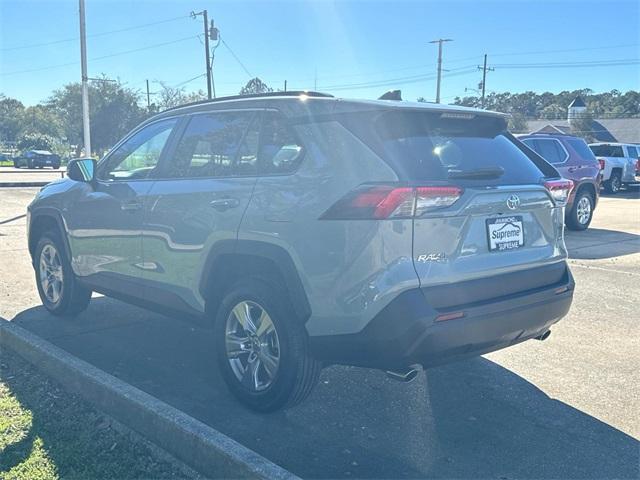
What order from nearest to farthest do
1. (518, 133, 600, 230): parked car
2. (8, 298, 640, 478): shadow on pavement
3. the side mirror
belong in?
(8, 298, 640, 478): shadow on pavement < the side mirror < (518, 133, 600, 230): parked car

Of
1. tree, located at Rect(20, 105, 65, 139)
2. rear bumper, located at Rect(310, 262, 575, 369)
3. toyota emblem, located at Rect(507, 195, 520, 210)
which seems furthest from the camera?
tree, located at Rect(20, 105, 65, 139)

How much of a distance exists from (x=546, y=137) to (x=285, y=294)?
32.7 ft

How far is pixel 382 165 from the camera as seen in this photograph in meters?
3.15

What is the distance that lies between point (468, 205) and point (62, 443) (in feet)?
8.39

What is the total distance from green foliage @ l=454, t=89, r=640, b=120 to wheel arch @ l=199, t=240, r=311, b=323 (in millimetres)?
80099

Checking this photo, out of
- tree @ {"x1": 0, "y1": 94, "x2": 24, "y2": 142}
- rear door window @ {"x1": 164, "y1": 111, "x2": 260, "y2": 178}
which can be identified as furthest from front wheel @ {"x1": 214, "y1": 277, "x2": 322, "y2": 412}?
tree @ {"x1": 0, "y1": 94, "x2": 24, "y2": 142}

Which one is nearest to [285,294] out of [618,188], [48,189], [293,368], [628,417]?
[293,368]

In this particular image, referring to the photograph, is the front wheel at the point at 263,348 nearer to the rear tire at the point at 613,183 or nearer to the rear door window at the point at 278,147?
the rear door window at the point at 278,147

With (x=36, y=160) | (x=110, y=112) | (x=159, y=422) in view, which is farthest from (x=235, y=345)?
(x=110, y=112)

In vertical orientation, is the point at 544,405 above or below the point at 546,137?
below

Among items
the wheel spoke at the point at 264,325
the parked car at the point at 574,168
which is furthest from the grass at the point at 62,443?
the parked car at the point at 574,168

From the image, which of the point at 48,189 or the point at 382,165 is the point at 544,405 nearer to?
the point at 382,165

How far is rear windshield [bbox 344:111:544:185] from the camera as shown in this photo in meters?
3.22

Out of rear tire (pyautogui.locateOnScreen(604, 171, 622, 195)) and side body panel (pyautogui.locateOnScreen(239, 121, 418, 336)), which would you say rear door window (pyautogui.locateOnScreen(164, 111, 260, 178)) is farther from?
rear tire (pyautogui.locateOnScreen(604, 171, 622, 195))
